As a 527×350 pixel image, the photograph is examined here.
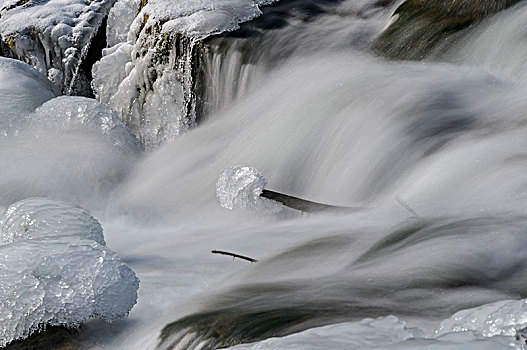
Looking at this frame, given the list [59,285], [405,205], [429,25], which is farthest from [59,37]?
[59,285]

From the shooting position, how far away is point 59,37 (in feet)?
24.4

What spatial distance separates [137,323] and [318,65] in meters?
2.72

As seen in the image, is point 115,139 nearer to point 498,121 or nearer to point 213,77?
point 213,77

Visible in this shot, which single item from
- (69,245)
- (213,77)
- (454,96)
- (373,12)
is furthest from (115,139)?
(69,245)

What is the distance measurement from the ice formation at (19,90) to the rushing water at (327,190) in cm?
9

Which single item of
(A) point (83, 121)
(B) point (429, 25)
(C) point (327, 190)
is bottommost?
(A) point (83, 121)

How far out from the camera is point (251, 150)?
15.1 feet

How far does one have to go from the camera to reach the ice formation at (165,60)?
5441 mm

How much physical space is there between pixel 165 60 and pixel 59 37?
2.24 m

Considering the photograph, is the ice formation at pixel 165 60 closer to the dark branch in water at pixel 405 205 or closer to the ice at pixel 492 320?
the dark branch in water at pixel 405 205

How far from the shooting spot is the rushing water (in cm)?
212

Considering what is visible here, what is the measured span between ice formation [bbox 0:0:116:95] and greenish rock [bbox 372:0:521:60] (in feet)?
10.9

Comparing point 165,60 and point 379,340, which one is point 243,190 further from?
point 379,340

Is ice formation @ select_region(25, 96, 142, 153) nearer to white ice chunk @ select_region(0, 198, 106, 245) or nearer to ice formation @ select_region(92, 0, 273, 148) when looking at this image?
ice formation @ select_region(92, 0, 273, 148)
